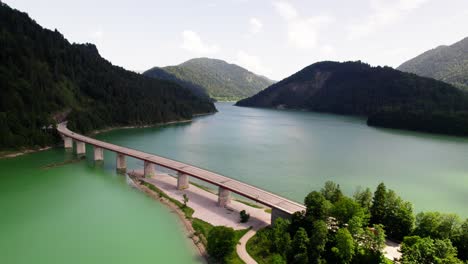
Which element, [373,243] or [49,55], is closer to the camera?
[373,243]

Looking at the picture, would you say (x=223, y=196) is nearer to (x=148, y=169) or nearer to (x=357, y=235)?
(x=357, y=235)

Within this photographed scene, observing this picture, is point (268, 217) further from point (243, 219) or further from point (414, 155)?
point (414, 155)

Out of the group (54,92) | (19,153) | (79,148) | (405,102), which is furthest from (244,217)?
(405,102)

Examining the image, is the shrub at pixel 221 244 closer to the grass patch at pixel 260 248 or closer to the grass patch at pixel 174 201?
the grass patch at pixel 260 248

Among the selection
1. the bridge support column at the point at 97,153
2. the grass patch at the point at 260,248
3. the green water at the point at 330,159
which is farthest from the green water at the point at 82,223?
the green water at the point at 330,159

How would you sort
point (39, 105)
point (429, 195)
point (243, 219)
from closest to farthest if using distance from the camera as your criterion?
point (243, 219) → point (429, 195) → point (39, 105)

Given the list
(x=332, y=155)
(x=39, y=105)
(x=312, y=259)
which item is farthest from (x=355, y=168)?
(x=39, y=105)

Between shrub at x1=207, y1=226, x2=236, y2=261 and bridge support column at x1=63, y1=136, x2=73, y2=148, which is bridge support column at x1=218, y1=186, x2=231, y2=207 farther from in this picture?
bridge support column at x1=63, y1=136, x2=73, y2=148
